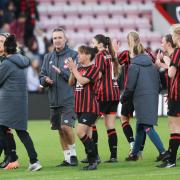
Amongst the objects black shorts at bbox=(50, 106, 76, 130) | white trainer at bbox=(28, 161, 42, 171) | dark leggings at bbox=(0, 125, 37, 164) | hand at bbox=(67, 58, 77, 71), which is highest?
hand at bbox=(67, 58, 77, 71)

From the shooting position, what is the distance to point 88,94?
11.0 metres

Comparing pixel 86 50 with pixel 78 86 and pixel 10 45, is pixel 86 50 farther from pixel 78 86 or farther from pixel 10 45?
pixel 10 45

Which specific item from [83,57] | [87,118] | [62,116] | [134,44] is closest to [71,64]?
[83,57]

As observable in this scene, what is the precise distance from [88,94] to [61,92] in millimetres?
946

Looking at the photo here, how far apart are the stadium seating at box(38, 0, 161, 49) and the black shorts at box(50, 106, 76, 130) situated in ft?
46.9

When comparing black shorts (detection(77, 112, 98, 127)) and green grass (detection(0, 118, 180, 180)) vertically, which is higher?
black shorts (detection(77, 112, 98, 127))

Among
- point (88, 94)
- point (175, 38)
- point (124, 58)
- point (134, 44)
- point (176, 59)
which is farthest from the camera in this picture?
point (124, 58)

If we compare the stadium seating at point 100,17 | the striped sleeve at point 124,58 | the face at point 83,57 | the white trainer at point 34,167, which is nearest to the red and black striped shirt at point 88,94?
the face at point 83,57

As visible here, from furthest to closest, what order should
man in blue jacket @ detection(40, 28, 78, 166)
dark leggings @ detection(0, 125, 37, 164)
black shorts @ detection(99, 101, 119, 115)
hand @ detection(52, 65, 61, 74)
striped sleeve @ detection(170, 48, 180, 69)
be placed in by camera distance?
black shorts @ detection(99, 101, 119, 115)
man in blue jacket @ detection(40, 28, 78, 166)
hand @ detection(52, 65, 61, 74)
dark leggings @ detection(0, 125, 37, 164)
striped sleeve @ detection(170, 48, 180, 69)

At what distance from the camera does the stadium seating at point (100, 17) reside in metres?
26.3

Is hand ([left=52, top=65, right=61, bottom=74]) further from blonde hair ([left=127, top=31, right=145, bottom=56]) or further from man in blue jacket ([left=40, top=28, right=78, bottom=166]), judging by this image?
blonde hair ([left=127, top=31, right=145, bottom=56])

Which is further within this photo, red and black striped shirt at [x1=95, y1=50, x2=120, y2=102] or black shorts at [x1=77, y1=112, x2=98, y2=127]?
red and black striped shirt at [x1=95, y1=50, x2=120, y2=102]

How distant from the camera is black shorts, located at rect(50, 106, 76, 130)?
1178 cm

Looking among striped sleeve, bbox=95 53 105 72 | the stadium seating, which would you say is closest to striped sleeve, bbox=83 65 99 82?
striped sleeve, bbox=95 53 105 72
